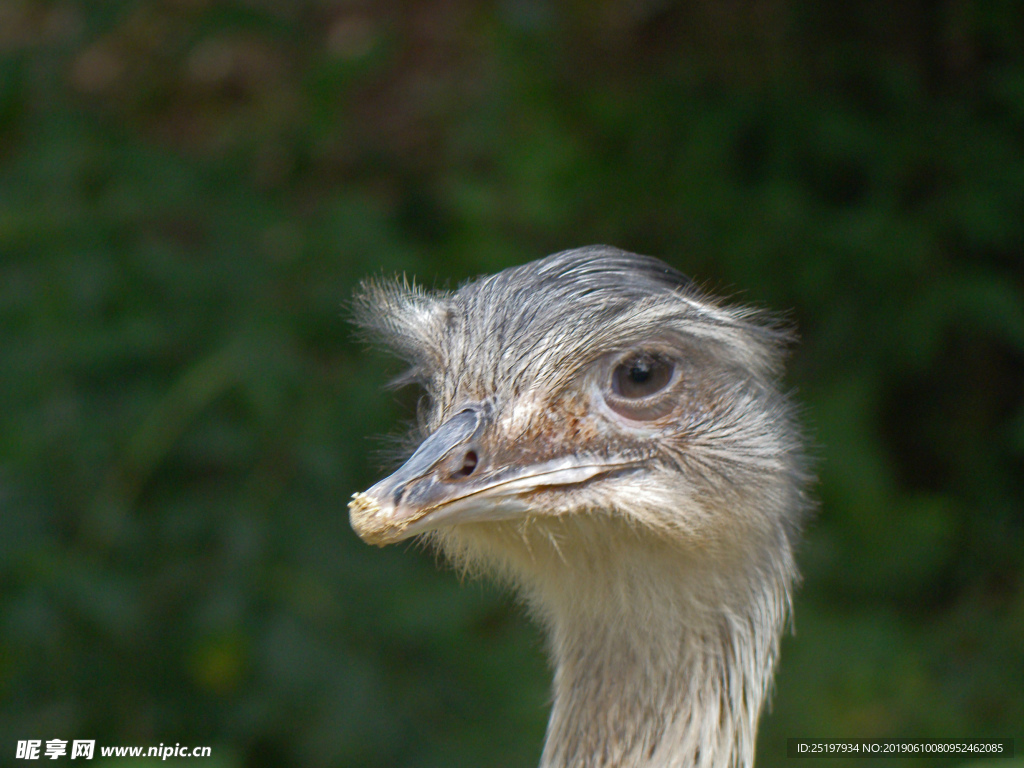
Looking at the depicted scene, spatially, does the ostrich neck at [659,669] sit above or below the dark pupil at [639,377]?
below

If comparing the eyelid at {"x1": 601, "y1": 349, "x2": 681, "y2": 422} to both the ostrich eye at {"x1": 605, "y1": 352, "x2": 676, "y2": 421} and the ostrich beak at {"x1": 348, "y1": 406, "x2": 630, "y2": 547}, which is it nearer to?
the ostrich eye at {"x1": 605, "y1": 352, "x2": 676, "y2": 421}

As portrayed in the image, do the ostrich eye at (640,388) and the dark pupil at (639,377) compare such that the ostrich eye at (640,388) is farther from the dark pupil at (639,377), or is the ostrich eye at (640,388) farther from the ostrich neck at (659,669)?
the ostrich neck at (659,669)

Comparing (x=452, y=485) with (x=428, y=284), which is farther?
(x=428, y=284)

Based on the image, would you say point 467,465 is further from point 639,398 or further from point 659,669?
point 659,669

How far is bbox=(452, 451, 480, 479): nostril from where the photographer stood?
165 cm

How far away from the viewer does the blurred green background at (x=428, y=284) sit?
9.72ft

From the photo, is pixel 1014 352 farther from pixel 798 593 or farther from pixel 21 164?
pixel 21 164

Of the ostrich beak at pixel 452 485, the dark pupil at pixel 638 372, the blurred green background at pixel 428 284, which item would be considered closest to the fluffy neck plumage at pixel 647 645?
the ostrich beak at pixel 452 485

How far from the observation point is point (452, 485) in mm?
1630

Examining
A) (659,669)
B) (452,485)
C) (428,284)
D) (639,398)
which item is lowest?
(659,669)

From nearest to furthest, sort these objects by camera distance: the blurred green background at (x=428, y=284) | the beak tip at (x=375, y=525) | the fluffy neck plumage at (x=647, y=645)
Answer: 1. the beak tip at (x=375, y=525)
2. the fluffy neck plumage at (x=647, y=645)
3. the blurred green background at (x=428, y=284)

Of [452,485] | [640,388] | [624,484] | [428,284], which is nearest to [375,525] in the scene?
[452,485]

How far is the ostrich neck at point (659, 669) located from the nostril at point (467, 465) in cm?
34

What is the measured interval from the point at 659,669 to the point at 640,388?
489 millimetres
